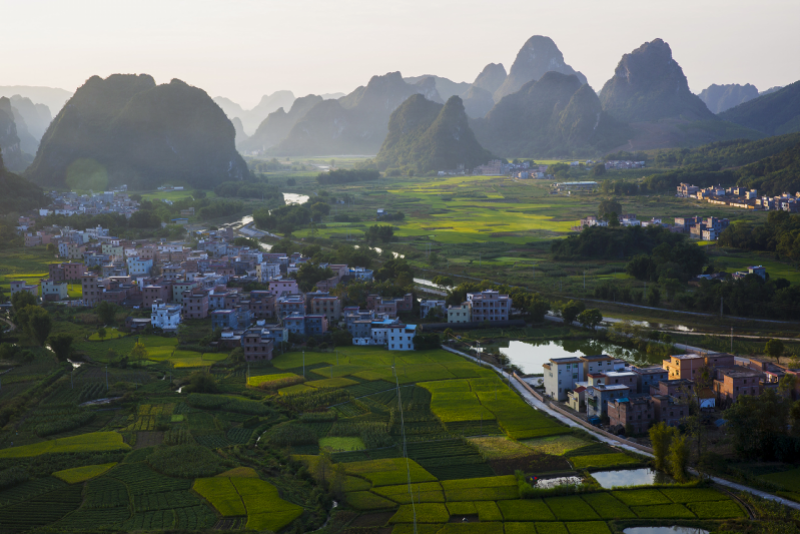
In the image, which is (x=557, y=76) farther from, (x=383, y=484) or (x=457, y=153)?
(x=383, y=484)

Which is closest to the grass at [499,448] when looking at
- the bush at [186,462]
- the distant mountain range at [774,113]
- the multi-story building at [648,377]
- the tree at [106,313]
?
the multi-story building at [648,377]

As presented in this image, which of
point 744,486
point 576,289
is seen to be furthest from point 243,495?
point 576,289

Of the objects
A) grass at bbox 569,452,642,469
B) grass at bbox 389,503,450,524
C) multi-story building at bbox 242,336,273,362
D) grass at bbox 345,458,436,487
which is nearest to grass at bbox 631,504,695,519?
grass at bbox 569,452,642,469

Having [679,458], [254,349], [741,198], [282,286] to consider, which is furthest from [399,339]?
[741,198]

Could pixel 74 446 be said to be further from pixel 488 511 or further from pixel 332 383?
pixel 488 511

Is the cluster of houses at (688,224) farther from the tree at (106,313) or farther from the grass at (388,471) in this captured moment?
the grass at (388,471)
